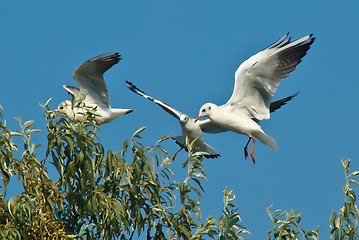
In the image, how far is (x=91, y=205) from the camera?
19.9 feet

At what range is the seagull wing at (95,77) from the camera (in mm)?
12016

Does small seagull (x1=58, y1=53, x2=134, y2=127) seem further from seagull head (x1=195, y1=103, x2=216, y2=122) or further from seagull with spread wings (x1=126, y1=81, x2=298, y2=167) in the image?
seagull head (x1=195, y1=103, x2=216, y2=122)

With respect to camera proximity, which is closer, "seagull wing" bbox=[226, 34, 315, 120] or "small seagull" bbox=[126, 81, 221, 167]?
"seagull wing" bbox=[226, 34, 315, 120]

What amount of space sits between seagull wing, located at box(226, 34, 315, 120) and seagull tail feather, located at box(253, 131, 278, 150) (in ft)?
0.84

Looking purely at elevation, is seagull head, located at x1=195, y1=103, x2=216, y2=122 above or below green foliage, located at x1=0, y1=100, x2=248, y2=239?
above

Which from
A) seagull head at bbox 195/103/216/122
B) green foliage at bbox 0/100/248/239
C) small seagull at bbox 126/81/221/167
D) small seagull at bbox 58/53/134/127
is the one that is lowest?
green foliage at bbox 0/100/248/239

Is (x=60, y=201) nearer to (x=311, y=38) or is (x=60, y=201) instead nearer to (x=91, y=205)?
(x=91, y=205)

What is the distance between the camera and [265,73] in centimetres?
1025

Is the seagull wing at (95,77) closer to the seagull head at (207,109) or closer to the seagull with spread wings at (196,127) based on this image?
the seagull with spread wings at (196,127)

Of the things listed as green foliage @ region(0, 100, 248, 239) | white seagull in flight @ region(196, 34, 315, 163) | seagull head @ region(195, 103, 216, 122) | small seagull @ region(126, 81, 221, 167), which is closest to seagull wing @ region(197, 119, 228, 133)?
small seagull @ region(126, 81, 221, 167)

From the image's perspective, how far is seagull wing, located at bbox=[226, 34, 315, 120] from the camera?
10203 mm

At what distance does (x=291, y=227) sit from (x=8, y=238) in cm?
236

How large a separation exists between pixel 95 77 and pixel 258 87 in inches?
126

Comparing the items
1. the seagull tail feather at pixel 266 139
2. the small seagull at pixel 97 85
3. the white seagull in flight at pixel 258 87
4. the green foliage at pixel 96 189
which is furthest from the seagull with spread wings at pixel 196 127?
the green foliage at pixel 96 189
